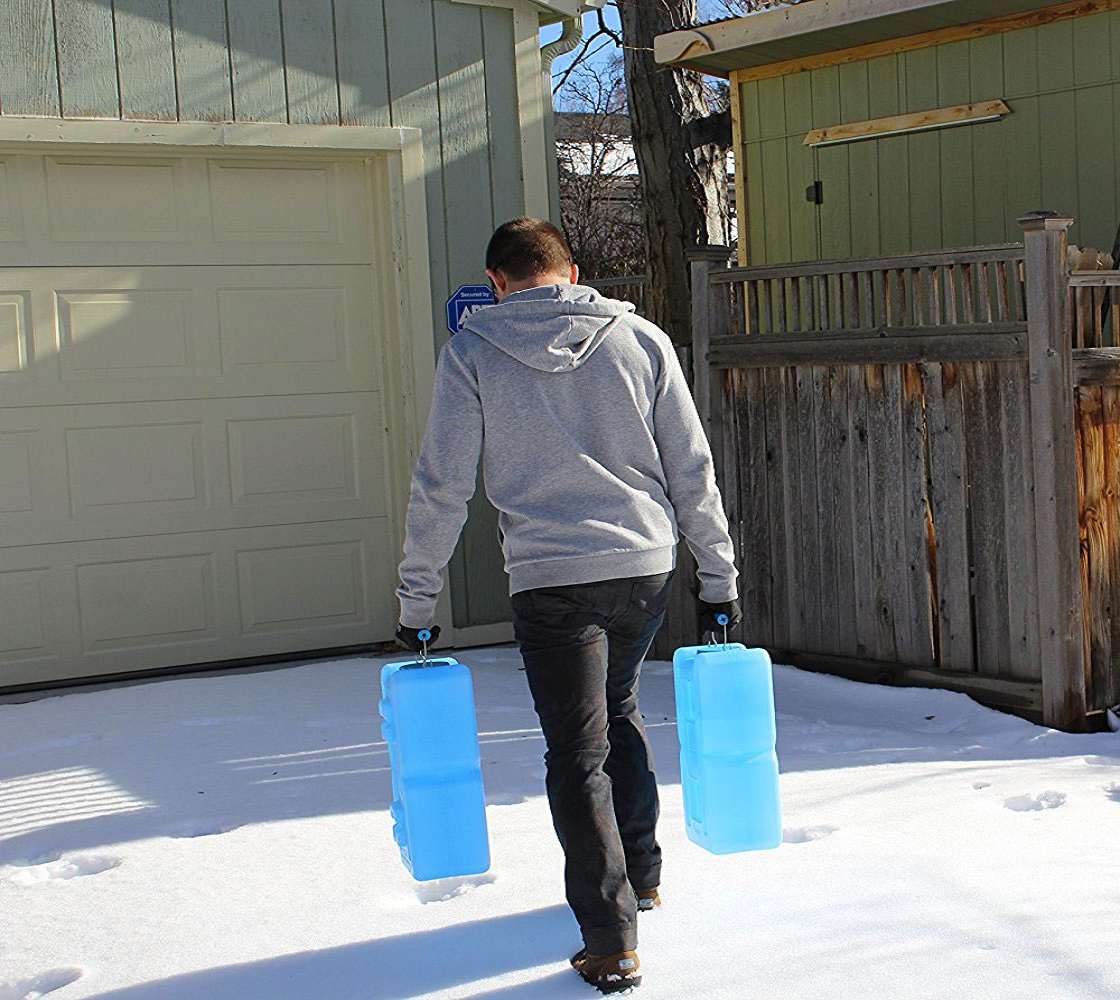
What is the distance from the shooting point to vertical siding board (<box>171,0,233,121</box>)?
7.20m

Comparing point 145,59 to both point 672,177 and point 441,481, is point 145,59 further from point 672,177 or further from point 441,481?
point 672,177

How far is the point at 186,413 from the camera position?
24.3ft

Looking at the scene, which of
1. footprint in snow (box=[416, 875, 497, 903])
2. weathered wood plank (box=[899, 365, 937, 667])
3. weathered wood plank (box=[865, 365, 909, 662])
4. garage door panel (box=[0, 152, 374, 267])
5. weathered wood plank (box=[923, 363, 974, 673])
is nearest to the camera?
footprint in snow (box=[416, 875, 497, 903])

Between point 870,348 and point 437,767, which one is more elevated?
point 870,348

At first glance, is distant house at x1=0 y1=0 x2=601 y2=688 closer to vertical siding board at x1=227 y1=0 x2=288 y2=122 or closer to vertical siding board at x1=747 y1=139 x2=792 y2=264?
vertical siding board at x1=227 y1=0 x2=288 y2=122

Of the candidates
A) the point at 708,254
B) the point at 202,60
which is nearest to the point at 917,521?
the point at 708,254

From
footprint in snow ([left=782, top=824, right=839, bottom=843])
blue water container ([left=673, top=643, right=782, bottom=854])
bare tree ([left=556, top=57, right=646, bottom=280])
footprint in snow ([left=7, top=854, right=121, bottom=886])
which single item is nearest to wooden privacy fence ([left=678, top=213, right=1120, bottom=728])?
footprint in snow ([left=782, top=824, right=839, bottom=843])

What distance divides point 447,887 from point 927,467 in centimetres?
314

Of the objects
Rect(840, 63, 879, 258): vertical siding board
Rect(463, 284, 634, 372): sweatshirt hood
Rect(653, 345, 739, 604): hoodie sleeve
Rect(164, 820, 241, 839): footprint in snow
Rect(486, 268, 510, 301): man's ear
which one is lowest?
Rect(164, 820, 241, 839): footprint in snow

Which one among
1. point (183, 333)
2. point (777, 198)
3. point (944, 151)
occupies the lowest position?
point (183, 333)

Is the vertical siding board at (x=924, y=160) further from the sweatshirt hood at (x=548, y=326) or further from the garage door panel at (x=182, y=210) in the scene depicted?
the sweatshirt hood at (x=548, y=326)

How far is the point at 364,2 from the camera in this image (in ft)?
25.0

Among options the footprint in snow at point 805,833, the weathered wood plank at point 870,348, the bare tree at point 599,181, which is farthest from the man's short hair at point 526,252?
the bare tree at point 599,181

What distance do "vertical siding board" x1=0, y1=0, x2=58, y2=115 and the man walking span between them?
392 centimetres
